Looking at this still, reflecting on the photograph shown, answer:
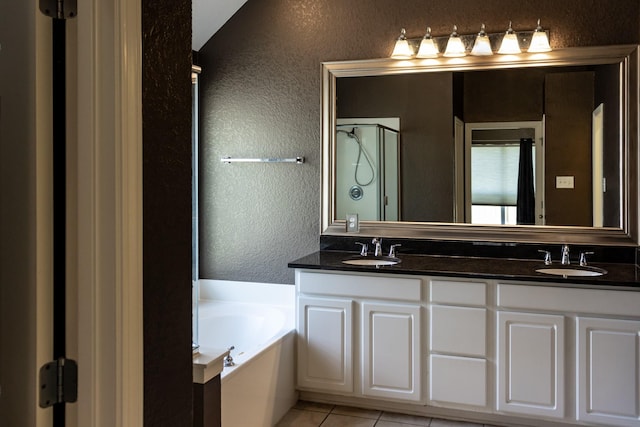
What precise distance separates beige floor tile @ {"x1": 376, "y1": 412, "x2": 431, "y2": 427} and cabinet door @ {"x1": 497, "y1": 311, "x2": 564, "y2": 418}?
42 cm

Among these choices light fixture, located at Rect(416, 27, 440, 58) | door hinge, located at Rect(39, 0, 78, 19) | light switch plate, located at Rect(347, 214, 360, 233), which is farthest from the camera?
light switch plate, located at Rect(347, 214, 360, 233)

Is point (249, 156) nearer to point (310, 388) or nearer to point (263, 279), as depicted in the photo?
point (263, 279)

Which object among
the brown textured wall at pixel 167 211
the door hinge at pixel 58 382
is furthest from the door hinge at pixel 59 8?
the door hinge at pixel 58 382

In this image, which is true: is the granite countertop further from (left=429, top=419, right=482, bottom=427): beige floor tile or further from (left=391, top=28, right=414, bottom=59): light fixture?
(left=391, top=28, right=414, bottom=59): light fixture

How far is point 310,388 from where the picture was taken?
3234 millimetres

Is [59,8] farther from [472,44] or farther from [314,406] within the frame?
[472,44]

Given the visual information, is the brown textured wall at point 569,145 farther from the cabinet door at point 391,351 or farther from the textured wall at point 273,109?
the cabinet door at point 391,351

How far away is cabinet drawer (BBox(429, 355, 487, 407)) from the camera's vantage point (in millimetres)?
2902

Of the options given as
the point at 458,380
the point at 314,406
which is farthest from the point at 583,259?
the point at 314,406

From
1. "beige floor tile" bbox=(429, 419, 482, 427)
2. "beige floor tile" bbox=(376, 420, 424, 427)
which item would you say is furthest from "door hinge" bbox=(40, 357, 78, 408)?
"beige floor tile" bbox=(429, 419, 482, 427)

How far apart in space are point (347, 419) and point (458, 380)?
64 cm

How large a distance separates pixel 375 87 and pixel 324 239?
1039 millimetres

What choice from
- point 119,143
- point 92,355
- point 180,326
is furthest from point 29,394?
point 119,143

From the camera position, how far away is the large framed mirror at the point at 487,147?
3184 millimetres
